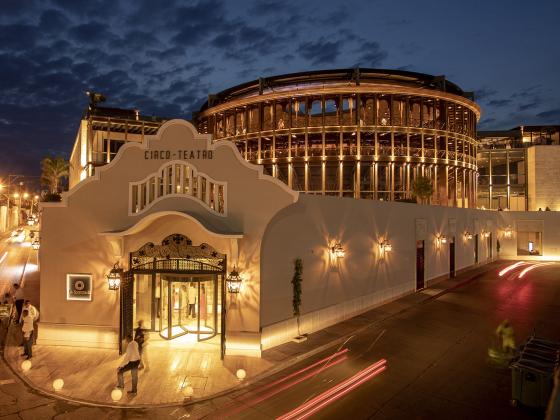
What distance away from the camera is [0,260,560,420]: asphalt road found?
32.3 ft

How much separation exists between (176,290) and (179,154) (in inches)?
201

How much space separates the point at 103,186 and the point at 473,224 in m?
31.5

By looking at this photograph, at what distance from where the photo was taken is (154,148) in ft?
47.4

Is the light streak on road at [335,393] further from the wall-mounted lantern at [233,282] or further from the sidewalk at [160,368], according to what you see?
the wall-mounted lantern at [233,282]

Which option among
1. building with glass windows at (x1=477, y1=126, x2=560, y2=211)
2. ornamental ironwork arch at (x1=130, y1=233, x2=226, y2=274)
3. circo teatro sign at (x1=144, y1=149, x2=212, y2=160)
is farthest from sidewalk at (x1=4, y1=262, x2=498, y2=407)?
building with glass windows at (x1=477, y1=126, x2=560, y2=211)

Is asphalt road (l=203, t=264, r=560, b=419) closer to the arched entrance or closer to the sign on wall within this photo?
the arched entrance

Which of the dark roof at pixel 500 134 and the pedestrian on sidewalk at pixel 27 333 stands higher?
the dark roof at pixel 500 134

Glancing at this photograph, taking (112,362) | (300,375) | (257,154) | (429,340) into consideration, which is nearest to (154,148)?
(112,362)

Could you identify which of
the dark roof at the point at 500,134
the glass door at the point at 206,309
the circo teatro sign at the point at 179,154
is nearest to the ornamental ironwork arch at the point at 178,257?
the glass door at the point at 206,309

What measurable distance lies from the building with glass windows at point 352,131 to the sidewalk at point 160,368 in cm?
2738

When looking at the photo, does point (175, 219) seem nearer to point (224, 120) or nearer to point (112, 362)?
point (112, 362)

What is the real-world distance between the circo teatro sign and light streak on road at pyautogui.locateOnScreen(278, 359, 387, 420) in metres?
8.51

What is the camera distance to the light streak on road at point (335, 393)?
31.8 feet

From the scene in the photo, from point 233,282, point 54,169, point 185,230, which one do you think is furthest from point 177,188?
point 54,169
